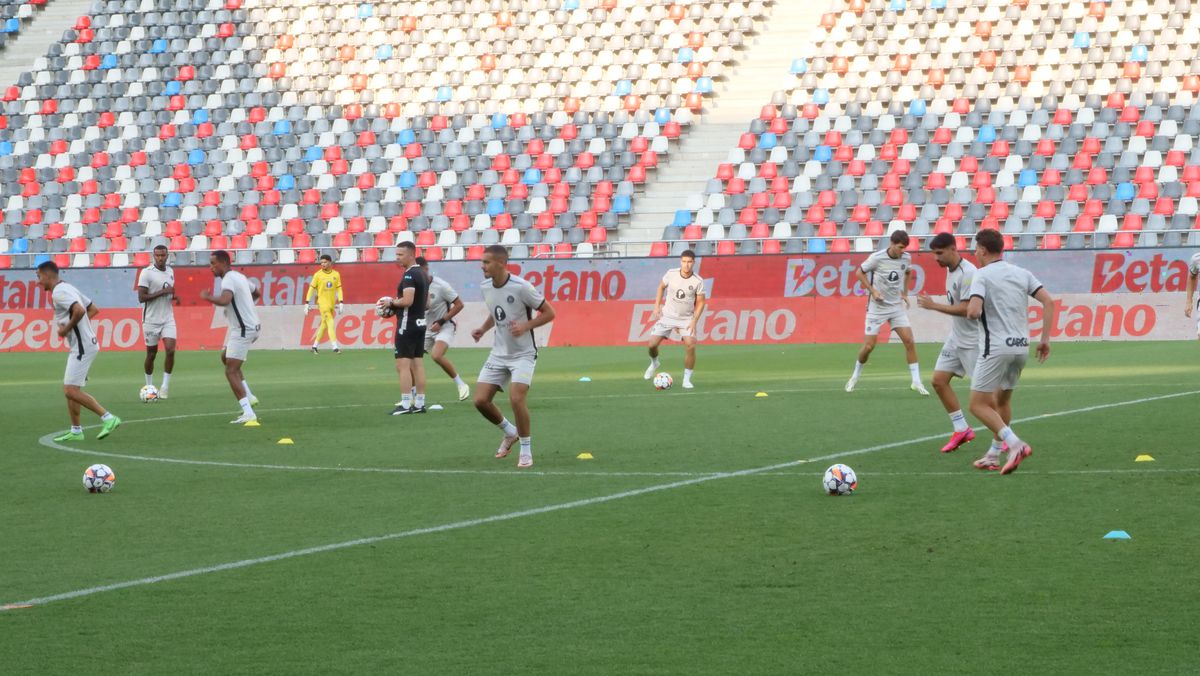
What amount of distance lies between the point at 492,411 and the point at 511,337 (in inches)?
27.1

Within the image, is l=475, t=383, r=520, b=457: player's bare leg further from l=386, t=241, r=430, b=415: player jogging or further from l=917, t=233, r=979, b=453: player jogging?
l=386, t=241, r=430, b=415: player jogging

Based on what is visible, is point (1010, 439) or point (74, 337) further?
point (74, 337)

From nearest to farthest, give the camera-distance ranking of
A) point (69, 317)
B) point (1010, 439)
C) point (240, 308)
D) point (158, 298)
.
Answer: point (1010, 439) → point (69, 317) → point (240, 308) → point (158, 298)

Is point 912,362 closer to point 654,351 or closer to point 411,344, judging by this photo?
point 654,351

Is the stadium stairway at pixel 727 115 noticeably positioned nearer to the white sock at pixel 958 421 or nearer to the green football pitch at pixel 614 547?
the green football pitch at pixel 614 547

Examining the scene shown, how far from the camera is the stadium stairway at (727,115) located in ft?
129

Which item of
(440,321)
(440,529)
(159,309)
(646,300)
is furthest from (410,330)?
(646,300)

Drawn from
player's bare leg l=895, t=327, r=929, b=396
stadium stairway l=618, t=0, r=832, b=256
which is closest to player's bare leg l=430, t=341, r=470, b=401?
player's bare leg l=895, t=327, r=929, b=396

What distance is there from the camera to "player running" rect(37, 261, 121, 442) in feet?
55.6

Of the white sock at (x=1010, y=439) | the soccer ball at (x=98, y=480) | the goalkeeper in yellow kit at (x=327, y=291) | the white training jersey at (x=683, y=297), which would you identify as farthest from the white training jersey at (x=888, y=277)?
the goalkeeper in yellow kit at (x=327, y=291)

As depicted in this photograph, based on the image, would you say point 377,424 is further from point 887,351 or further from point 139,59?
point 139,59

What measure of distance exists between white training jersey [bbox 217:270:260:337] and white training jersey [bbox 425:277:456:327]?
2279mm

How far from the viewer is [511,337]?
46.8 feet

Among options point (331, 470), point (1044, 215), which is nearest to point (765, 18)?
point (1044, 215)
